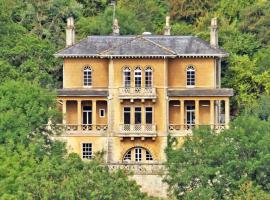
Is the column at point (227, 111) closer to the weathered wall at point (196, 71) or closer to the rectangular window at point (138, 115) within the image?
the weathered wall at point (196, 71)

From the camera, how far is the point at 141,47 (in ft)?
459

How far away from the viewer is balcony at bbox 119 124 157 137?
13975cm

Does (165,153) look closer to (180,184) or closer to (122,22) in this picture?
(180,184)

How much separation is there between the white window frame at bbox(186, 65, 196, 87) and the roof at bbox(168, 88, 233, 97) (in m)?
0.65

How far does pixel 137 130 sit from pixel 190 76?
464 cm

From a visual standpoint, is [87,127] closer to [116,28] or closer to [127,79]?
[127,79]

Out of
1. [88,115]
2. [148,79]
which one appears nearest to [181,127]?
[148,79]

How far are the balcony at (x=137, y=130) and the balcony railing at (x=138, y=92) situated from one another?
5.67 ft

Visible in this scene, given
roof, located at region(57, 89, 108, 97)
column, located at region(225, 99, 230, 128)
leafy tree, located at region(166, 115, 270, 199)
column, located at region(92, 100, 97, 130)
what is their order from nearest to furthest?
leafy tree, located at region(166, 115, 270, 199)
column, located at region(225, 99, 230, 128)
roof, located at region(57, 89, 108, 97)
column, located at region(92, 100, 97, 130)

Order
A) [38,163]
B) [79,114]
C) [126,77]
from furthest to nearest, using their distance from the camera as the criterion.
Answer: [79,114], [126,77], [38,163]

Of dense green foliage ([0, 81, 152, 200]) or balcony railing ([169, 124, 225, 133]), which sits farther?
balcony railing ([169, 124, 225, 133])

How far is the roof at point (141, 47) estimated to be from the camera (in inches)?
5502

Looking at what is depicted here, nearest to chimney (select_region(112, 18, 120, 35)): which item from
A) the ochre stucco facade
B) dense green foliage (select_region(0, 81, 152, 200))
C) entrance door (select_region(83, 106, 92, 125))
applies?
the ochre stucco facade

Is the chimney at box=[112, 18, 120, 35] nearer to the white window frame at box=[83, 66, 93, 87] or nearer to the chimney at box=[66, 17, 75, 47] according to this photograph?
the chimney at box=[66, 17, 75, 47]
